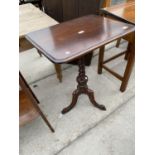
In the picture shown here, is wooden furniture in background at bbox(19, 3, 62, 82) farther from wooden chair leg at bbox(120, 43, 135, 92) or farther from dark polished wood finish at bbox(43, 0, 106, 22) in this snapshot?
wooden chair leg at bbox(120, 43, 135, 92)

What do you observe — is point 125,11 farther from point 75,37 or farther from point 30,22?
point 30,22

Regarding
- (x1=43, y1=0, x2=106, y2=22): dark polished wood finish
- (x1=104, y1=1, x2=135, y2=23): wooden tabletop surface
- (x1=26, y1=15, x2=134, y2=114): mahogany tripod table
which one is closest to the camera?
(x1=26, y1=15, x2=134, y2=114): mahogany tripod table

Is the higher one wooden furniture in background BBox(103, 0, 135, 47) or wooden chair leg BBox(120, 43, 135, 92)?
wooden furniture in background BBox(103, 0, 135, 47)

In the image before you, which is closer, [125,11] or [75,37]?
[75,37]

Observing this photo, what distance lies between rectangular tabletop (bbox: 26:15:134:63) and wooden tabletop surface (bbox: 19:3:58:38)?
419mm

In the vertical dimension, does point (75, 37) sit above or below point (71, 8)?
below

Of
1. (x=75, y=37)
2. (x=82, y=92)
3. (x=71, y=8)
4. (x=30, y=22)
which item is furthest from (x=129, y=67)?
(x=30, y=22)

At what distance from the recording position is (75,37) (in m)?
1.03

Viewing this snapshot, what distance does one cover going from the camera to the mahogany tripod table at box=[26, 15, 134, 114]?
90 centimetres

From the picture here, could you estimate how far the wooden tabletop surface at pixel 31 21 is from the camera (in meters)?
1.49

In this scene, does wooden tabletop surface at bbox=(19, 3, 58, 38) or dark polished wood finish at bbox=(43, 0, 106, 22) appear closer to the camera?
wooden tabletop surface at bbox=(19, 3, 58, 38)

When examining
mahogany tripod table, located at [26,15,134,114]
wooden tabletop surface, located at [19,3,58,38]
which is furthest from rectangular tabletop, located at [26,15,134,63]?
wooden tabletop surface, located at [19,3,58,38]
